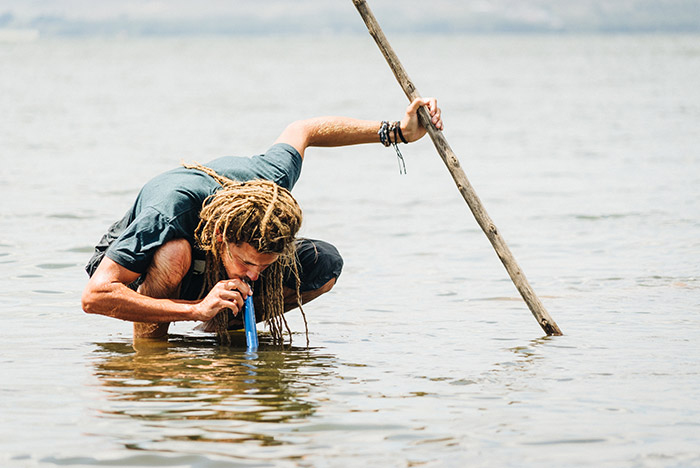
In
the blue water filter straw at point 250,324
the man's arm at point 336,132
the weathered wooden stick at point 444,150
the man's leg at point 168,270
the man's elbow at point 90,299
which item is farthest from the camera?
the man's arm at point 336,132

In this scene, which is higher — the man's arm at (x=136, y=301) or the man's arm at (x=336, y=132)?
the man's arm at (x=336, y=132)

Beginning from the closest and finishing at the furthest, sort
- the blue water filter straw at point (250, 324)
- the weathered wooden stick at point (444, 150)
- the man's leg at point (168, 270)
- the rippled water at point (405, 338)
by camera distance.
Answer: the rippled water at point (405, 338) < the man's leg at point (168, 270) < the blue water filter straw at point (250, 324) < the weathered wooden stick at point (444, 150)

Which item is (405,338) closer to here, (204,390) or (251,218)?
(204,390)

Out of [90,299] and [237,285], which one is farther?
[237,285]

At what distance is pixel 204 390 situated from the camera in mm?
5641

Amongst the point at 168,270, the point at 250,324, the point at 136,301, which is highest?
the point at 168,270

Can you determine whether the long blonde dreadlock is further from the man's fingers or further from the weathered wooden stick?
the weathered wooden stick

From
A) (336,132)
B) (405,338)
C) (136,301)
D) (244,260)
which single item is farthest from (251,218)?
(405,338)

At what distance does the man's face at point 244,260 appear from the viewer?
5.61 m

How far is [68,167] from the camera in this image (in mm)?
18344

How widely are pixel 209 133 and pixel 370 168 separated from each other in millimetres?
8692

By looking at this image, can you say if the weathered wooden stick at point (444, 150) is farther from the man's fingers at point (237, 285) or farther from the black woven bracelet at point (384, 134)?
the man's fingers at point (237, 285)

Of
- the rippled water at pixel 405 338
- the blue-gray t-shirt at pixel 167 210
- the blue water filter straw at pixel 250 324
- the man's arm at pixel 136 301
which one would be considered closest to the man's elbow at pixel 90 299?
the man's arm at pixel 136 301

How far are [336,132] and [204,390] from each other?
77.3 inches
